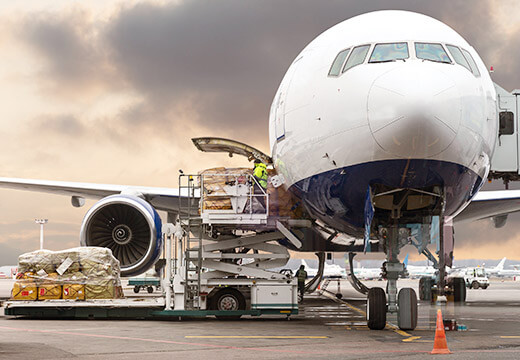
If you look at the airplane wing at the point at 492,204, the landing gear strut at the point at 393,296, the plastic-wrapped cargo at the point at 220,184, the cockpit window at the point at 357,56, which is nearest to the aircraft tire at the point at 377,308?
the landing gear strut at the point at 393,296

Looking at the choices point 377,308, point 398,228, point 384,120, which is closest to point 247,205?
point 398,228

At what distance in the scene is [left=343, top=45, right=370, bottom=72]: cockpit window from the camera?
10.4 metres

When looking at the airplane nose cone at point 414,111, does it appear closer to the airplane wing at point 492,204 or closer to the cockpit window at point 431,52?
the cockpit window at point 431,52

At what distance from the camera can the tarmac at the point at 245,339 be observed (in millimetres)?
8406

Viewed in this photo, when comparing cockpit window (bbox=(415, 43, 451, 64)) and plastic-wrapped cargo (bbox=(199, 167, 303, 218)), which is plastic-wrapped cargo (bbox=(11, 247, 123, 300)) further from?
cockpit window (bbox=(415, 43, 451, 64))

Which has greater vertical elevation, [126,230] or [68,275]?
[126,230]

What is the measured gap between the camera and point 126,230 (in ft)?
51.9

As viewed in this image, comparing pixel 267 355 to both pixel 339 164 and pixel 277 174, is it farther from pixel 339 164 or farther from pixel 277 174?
pixel 277 174

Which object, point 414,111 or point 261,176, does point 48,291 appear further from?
point 414,111

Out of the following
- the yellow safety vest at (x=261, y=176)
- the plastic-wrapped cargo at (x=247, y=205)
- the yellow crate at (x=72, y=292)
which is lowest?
the yellow crate at (x=72, y=292)

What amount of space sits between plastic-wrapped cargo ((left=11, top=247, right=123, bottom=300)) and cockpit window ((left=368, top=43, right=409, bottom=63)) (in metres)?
7.30

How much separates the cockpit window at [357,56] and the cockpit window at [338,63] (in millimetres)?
119

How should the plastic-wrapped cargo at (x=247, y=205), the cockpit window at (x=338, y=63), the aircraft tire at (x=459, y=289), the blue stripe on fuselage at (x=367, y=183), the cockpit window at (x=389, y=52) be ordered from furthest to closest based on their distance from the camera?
the aircraft tire at (x=459, y=289) → the plastic-wrapped cargo at (x=247, y=205) → the cockpit window at (x=338, y=63) → the cockpit window at (x=389, y=52) → the blue stripe on fuselage at (x=367, y=183)

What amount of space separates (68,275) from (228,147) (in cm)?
→ 420
